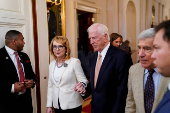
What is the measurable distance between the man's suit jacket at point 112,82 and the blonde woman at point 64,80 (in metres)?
0.37

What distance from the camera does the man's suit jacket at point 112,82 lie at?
172cm

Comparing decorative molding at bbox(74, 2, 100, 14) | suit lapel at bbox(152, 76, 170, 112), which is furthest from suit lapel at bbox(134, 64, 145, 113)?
decorative molding at bbox(74, 2, 100, 14)

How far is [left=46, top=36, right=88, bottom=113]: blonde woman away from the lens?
2135mm

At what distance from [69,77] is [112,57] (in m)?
0.70

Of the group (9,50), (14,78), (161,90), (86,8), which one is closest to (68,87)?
(14,78)

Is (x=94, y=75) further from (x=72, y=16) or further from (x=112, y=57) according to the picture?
(x=72, y=16)

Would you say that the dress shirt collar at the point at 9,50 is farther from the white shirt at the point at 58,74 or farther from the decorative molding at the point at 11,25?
the white shirt at the point at 58,74

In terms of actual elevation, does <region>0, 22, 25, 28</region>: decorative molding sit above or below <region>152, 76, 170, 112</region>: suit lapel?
above

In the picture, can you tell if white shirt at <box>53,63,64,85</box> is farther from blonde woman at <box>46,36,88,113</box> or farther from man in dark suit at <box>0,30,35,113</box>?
man in dark suit at <box>0,30,35,113</box>

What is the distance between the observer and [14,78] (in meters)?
2.21

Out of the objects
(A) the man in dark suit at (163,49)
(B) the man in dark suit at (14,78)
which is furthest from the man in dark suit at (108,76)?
(B) the man in dark suit at (14,78)

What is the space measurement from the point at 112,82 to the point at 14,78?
1382mm

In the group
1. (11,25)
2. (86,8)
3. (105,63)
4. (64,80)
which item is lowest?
(64,80)

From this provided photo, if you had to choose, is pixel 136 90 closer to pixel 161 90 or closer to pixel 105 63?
pixel 161 90
